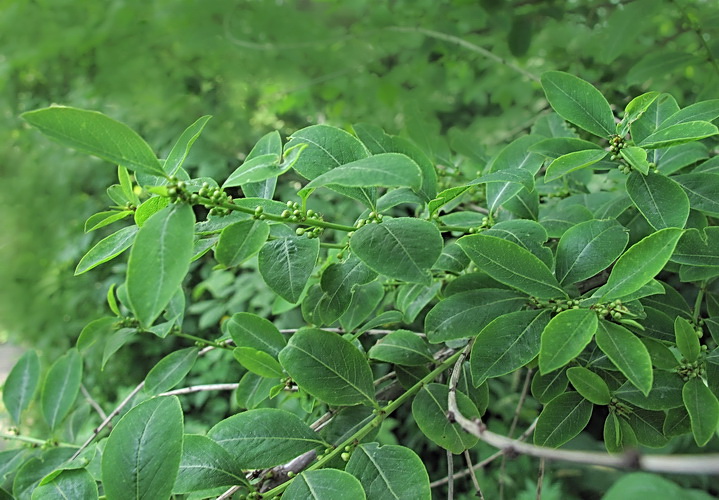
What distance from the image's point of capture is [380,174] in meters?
0.34

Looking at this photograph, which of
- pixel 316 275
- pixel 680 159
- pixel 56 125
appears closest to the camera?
pixel 56 125

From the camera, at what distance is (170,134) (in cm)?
220

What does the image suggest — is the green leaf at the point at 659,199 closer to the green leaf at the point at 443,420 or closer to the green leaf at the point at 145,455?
the green leaf at the point at 443,420

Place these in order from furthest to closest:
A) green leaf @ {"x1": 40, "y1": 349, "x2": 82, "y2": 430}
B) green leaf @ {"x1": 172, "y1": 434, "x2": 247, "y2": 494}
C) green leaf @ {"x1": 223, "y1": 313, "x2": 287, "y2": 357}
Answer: green leaf @ {"x1": 40, "y1": 349, "x2": 82, "y2": 430} → green leaf @ {"x1": 223, "y1": 313, "x2": 287, "y2": 357} → green leaf @ {"x1": 172, "y1": 434, "x2": 247, "y2": 494}

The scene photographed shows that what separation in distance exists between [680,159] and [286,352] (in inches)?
18.0

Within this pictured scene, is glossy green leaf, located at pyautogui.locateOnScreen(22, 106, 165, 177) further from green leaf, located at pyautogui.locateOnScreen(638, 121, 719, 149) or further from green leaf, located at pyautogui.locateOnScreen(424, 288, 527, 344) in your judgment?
green leaf, located at pyautogui.locateOnScreen(638, 121, 719, 149)

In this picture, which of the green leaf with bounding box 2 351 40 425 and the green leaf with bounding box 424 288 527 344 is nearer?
the green leaf with bounding box 424 288 527 344

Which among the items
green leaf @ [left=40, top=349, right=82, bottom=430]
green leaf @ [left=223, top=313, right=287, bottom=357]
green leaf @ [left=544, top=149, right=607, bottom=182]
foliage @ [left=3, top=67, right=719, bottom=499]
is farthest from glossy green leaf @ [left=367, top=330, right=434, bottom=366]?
green leaf @ [left=40, top=349, right=82, bottom=430]

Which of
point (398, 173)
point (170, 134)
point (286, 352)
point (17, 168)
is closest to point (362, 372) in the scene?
point (286, 352)

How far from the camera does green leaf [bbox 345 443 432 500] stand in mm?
396

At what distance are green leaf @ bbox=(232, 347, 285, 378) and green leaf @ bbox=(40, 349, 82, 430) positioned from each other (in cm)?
35

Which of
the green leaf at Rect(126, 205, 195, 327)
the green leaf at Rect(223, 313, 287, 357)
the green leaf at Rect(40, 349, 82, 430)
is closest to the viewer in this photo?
the green leaf at Rect(126, 205, 195, 327)

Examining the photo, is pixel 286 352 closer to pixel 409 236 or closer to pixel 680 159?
pixel 409 236

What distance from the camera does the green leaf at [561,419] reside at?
1.46ft
